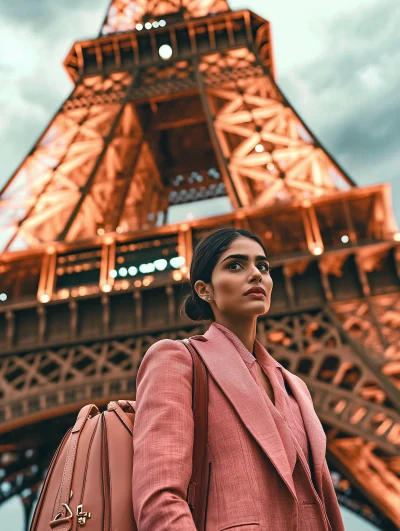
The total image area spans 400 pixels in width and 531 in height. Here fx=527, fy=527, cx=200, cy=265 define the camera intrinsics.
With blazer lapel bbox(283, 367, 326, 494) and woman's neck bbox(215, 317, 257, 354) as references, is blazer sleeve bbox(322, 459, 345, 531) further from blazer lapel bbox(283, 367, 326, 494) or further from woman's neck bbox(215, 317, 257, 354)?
woman's neck bbox(215, 317, 257, 354)

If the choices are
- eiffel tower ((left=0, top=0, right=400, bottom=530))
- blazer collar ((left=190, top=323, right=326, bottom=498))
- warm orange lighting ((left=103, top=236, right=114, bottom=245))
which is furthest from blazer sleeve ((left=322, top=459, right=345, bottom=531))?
warm orange lighting ((left=103, top=236, right=114, bottom=245))

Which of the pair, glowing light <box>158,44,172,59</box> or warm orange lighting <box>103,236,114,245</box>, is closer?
warm orange lighting <box>103,236,114,245</box>

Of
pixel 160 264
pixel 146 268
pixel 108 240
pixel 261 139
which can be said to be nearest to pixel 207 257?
pixel 160 264

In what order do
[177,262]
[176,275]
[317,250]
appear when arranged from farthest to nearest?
[177,262]
[176,275]
[317,250]

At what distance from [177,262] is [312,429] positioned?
10.8m

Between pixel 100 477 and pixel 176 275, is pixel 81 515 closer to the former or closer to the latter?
pixel 100 477

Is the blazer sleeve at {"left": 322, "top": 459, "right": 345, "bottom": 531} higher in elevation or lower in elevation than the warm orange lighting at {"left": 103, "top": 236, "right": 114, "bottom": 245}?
lower

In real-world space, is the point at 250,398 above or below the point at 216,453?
above

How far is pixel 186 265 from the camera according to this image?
12.5 meters

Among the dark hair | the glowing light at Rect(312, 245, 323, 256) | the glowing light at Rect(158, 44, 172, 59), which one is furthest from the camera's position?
the glowing light at Rect(158, 44, 172, 59)

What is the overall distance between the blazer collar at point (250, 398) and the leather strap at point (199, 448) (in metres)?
0.05

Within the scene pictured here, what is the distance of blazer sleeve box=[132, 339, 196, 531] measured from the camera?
4.86ft

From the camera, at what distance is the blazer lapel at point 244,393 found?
1.70m

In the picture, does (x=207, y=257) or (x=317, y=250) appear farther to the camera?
(x=317, y=250)
